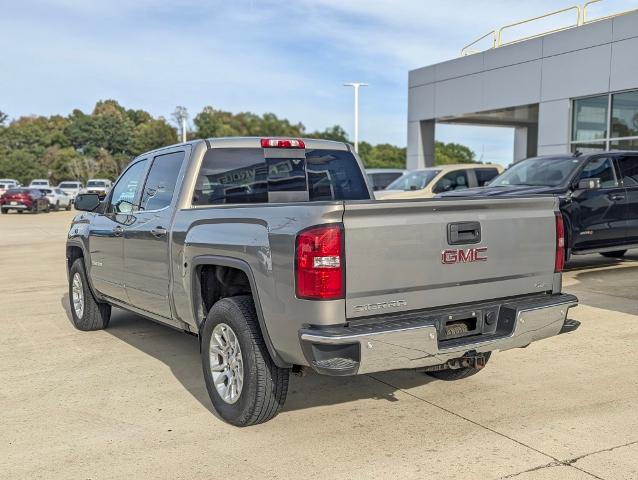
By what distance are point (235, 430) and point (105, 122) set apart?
95.7m

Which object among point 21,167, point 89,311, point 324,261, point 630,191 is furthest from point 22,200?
point 21,167

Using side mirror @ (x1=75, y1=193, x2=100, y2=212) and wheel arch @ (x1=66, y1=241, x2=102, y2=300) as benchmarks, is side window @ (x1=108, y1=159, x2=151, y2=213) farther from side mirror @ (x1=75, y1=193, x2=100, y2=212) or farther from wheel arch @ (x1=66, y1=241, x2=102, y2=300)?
wheel arch @ (x1=66, y1=241, x2=102, y2=300)

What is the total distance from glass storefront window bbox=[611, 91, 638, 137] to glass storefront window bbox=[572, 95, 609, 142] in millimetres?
252

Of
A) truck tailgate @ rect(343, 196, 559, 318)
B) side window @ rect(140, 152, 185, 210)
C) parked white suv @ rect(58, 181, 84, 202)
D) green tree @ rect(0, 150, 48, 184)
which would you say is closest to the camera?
truck tailgate @ rect(343, 196, 559, 318)

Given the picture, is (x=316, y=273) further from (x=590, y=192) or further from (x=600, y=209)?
(x=600, y=209)

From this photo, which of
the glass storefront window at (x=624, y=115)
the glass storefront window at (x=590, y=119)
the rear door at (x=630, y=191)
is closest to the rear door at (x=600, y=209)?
the rear door at (x=630, y=191)

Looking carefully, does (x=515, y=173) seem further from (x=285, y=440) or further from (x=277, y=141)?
(x=285, y=440)

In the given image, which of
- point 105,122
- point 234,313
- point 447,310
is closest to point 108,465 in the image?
point 234,313

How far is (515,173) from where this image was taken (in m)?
10.8

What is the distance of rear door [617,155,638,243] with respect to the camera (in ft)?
33.3

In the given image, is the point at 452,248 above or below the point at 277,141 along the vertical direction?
below

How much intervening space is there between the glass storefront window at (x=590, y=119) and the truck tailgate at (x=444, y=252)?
15349 millimetres

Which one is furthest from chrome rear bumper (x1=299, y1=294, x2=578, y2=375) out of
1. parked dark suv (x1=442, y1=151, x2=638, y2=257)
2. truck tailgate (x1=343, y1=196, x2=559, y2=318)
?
parked dark suv (x1=442, y1=151, x2=638, y2=257)

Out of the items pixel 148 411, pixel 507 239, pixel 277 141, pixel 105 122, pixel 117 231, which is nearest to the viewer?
pixel 507 239
